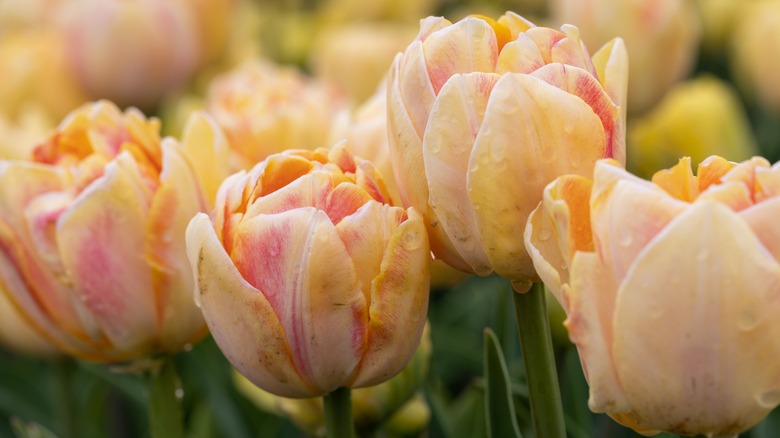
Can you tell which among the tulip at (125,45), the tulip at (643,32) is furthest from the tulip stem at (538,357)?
the tulip at (125,45)

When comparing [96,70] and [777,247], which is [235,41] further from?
[777,247]

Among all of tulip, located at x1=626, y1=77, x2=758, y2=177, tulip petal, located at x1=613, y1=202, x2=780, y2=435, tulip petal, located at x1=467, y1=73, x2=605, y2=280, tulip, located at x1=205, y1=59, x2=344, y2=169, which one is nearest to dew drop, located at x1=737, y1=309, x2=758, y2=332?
tulip petal, located at x1=613, y1=202, x2=780, y2=435

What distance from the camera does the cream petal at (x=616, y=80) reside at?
557mm

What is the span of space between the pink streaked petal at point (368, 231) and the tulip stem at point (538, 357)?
0.24 ft

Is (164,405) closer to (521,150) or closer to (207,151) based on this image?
(207,151)

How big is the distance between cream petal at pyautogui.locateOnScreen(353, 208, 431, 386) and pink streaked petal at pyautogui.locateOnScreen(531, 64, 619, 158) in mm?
95

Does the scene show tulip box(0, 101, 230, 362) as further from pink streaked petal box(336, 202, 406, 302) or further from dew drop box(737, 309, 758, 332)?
dew drop box(737, 309, 758, 332)

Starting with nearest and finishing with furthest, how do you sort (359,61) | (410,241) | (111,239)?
1. (410,241)
2. (111,239)
3. (359,61)

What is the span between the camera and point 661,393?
1.58 ft

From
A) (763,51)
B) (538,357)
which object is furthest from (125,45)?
(538,357)

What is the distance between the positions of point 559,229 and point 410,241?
90mm

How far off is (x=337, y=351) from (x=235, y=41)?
1.33 meters

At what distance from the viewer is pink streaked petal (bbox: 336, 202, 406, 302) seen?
1.89 feet

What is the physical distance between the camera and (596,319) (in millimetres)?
490
